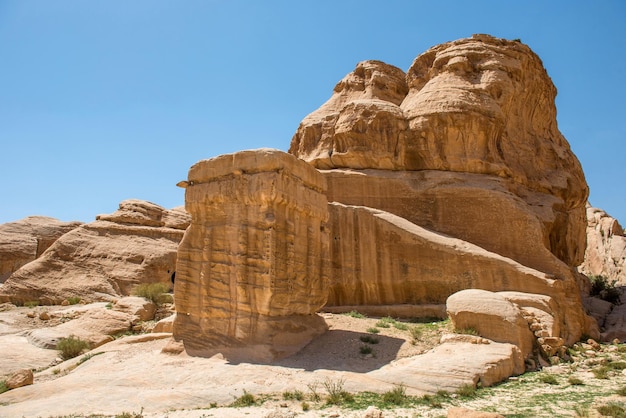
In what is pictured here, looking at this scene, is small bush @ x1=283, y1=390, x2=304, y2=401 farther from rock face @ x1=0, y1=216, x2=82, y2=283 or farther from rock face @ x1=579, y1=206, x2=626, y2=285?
rock face @ x1=579, y1=206, x2=626, y2=285

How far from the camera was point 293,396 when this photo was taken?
26.9 feet

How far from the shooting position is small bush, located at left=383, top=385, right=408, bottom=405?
7892mm

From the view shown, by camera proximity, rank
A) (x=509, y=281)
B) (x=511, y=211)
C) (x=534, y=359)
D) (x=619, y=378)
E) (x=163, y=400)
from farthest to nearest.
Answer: (x=511, y=211) → (x=509, y=281) → (x=534, y=359) → (x=619, y=378) → (x=163, y=400)

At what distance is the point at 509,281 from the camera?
14.7 meters

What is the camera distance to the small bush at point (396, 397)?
7892 mm

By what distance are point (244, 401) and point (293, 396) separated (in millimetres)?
824

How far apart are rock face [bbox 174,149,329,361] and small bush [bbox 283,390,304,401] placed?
2077 mm

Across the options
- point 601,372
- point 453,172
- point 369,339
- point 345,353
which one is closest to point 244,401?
point 345,353

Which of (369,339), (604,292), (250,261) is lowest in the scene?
(369,339)

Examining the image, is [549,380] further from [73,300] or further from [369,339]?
[73,300]

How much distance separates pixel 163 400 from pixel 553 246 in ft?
63.2

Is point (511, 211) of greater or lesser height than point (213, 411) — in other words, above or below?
above

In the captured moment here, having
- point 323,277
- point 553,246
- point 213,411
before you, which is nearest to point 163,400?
point 213,411

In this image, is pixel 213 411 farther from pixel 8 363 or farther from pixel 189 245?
pixel 8 363
